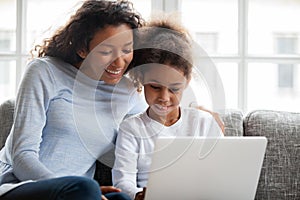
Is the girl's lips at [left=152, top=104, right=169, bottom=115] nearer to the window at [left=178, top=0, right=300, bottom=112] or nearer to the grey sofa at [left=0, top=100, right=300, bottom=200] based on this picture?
the grey sofa at [left=0, top=100, right=300, bottom=200]

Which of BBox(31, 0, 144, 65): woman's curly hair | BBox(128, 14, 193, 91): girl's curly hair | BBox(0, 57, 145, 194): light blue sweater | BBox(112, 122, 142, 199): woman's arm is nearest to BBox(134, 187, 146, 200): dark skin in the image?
BBox(112, 122, 142, 199): woman's arm

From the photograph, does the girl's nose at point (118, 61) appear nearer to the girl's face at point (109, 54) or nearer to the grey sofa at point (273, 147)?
the girl's face at point (109, 54)

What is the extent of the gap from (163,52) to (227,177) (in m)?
→ 0.61

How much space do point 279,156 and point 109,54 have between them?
2.63 feet

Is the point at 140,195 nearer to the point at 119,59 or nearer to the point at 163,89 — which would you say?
the point at 163,89

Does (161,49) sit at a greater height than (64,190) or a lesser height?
greater

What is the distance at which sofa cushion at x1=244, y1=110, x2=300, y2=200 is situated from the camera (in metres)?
2.22

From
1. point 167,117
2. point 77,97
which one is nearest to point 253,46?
point 167,117

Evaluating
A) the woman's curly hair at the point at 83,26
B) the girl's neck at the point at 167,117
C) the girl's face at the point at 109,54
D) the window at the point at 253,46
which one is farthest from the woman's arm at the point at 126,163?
the window at the point at 253,46

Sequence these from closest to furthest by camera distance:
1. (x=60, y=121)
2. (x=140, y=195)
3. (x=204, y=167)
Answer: (x=204, y=167) < (x=140, y=195) < (x=60, y=121)

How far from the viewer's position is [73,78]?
84.0 inches

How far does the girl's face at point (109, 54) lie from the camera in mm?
2111

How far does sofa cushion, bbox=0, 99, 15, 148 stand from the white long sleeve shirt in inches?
18.3

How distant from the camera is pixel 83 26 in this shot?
2.14m
